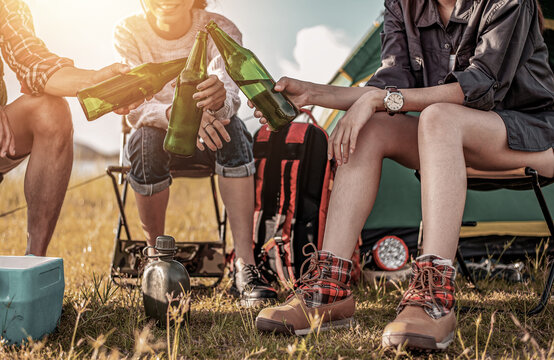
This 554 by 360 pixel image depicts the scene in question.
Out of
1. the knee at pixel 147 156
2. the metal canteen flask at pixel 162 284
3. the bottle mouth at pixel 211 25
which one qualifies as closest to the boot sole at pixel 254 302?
the metal canteen flask at pixel 162 284

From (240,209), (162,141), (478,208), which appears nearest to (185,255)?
(240,209)

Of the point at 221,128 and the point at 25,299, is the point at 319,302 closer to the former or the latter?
the point at 221,128

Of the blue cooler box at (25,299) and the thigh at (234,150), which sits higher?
the thigh at (234,150)

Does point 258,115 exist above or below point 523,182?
above

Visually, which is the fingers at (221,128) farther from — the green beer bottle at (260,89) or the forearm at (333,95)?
the forearm at (333,95)

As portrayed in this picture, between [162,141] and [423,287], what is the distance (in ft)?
3.71

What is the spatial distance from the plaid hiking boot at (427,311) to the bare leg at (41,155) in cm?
120

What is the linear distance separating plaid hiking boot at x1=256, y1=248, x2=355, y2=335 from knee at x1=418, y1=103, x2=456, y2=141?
17.0 inches

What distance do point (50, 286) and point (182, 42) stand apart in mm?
1114

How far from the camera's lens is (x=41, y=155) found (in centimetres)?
Result: 172

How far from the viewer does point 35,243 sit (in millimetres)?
1713

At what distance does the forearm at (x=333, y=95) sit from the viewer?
153 centimetres

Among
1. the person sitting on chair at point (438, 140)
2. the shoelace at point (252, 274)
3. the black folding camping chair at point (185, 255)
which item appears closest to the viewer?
the person sitting on chair at point (438, 140)

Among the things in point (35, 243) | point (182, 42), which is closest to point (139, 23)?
point (182, 42)
